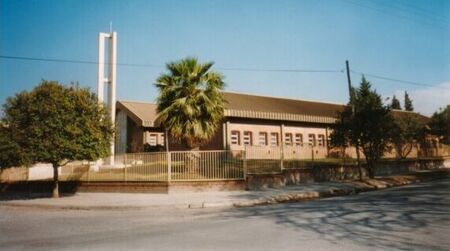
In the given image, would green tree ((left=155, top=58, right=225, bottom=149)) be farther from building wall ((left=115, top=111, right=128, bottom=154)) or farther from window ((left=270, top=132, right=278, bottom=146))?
building wall ((left=115, top=111, right=128, bottom=154))

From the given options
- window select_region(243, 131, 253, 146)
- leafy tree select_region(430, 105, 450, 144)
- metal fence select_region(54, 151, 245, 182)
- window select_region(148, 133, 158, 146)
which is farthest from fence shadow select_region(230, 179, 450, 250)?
leafy tree select_region(430, 105, 450, 144)

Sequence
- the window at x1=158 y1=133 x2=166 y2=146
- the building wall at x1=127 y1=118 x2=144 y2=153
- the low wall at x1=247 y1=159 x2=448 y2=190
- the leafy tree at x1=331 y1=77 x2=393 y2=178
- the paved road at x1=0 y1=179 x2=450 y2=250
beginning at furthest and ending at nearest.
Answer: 1. the window at x1=158 y1=133 x2=166 y2=146
2. the building wall at x1=127 y1=118 x2=144 y2=153
3. the leafy tree at x1=331 y1=77 x2=393 y2=178
4. the low wall at x1=247 y1=159 x2=448 y2=190
5. the paved road at x1=0 y1=179 x2=450 y2=250

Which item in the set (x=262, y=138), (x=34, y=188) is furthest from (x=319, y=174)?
(x=34, y=188)

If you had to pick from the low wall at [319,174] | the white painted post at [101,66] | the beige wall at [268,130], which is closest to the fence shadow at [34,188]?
the white painted post at [101,66]

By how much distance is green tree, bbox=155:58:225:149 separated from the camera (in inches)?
871

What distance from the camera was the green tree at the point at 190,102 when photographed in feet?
72.6

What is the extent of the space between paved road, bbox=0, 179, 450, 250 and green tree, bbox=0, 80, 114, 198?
568cm

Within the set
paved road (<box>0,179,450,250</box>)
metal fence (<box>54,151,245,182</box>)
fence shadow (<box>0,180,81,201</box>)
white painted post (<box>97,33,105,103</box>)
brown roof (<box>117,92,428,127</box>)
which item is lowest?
paved road (<box>0,179,450,250</box>)

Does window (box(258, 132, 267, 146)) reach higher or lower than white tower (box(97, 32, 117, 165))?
lower

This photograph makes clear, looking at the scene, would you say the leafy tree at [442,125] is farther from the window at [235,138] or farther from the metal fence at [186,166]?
the metal fence at [186,166]

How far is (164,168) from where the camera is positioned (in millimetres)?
20000

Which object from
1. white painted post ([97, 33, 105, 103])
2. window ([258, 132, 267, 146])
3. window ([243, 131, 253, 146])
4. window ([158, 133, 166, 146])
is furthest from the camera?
window ([158, 133, 166, 146])

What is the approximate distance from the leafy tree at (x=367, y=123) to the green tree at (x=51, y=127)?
1557 centimetres

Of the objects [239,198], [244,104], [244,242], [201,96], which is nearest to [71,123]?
[201,96]
